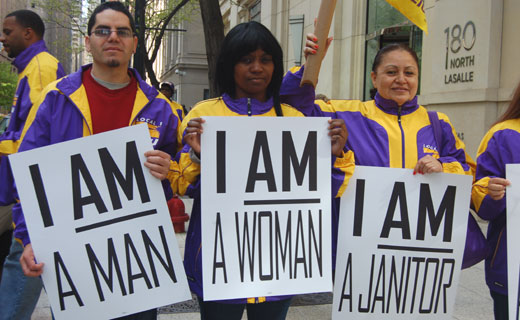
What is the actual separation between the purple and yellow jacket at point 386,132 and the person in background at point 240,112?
0.54ft

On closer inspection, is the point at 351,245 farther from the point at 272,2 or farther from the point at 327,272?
the point at 272,2

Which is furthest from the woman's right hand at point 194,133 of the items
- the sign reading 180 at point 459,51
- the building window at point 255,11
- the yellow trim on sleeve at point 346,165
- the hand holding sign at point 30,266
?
the building window at point 255,11

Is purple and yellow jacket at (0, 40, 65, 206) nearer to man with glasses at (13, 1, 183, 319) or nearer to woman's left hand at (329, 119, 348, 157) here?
man with glasses at (13, 1, 183, 319)

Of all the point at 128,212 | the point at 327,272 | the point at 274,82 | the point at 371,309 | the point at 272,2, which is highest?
the point at 272,2

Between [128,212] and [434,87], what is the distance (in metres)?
7.15

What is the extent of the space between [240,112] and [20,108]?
1.44m

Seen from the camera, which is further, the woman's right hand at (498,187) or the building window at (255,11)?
the building window at (255,11)

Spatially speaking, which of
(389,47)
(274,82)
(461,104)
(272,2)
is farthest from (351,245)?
(272,2)

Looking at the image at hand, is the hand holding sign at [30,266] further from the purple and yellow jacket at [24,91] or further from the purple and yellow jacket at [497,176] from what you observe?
the purple and yellow jacket at [497,176]

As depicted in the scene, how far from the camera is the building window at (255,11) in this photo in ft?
63.8

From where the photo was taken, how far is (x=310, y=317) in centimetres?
452

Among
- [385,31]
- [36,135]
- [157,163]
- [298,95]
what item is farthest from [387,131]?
[385,31]

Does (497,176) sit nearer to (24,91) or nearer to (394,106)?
(394,106)

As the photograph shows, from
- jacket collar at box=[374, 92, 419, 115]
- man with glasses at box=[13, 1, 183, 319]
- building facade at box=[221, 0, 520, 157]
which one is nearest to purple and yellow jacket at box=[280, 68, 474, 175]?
jacket collar at box=[374, 92, 419, 115]
